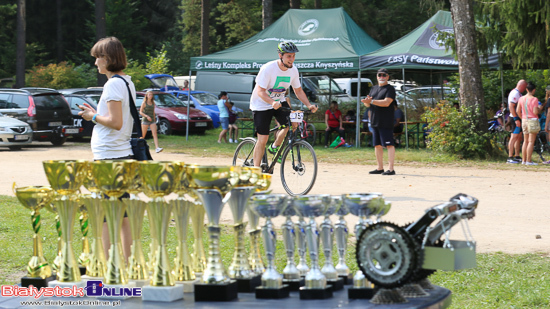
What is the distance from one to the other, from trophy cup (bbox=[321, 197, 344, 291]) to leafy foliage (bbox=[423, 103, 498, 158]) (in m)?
14.7

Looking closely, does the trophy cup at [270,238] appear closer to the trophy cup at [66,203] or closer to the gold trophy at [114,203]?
the gold trophy at [114,203]

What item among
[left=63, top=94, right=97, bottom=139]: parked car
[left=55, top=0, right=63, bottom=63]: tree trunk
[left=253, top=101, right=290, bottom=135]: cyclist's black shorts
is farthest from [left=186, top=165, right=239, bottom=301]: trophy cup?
[left=55, top=0, right=63, bottom=63]: tree trunk

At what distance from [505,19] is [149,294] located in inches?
657

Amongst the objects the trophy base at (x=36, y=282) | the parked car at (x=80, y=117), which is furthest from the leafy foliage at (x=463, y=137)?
the trophy base at (x=36, y=282)

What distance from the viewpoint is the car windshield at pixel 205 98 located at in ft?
Answer: 108

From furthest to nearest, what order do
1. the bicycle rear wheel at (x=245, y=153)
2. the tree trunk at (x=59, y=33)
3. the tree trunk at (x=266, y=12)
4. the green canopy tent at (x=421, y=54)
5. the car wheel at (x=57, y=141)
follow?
the tree trunk at (x=59, y=33) < the tree trunk at (x=266, y=12) < the car wheel at (x=57, y=141) < the green canopy tent at (x=421, y=54) < the bicycle rear wheel at (x=245, y=153)

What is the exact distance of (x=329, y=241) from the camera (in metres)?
3.44

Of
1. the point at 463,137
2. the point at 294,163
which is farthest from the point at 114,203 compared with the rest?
the point at 463,137

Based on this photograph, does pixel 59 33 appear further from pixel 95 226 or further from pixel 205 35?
pixel 95 226

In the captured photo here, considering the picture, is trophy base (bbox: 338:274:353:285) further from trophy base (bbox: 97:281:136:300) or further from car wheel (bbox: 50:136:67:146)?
car wheel (bbox: 50:136:67:146)

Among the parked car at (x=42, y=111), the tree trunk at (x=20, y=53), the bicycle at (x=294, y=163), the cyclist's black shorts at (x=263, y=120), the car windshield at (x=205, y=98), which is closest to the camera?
the cyclist's black shorts at (x=263, y=120)

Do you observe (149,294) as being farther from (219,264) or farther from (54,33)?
(54,33)

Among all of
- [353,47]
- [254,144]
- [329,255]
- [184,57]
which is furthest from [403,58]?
[184,57]

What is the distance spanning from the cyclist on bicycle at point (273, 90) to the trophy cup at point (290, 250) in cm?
637
